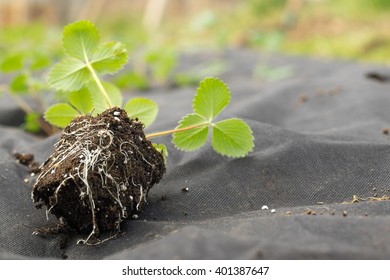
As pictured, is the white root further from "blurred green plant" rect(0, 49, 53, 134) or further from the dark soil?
"blurred green plant" rect(0, 49, 53, 134)

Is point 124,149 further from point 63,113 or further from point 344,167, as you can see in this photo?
point 344,167

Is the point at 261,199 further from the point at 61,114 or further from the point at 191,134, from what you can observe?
the point at 61,114

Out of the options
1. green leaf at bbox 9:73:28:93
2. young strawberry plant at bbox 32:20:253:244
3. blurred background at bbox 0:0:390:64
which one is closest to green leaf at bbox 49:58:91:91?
young strawberry plant at bbox 32:20:253:244

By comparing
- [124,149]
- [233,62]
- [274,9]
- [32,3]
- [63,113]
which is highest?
[32,3]

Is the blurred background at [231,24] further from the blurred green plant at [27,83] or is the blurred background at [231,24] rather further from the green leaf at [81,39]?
the green leaf at [81,39]

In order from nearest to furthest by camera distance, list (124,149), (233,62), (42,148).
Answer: (124,149) → (42,148) → (233,62)

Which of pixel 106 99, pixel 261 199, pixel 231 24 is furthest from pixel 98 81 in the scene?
pixel 231 24
